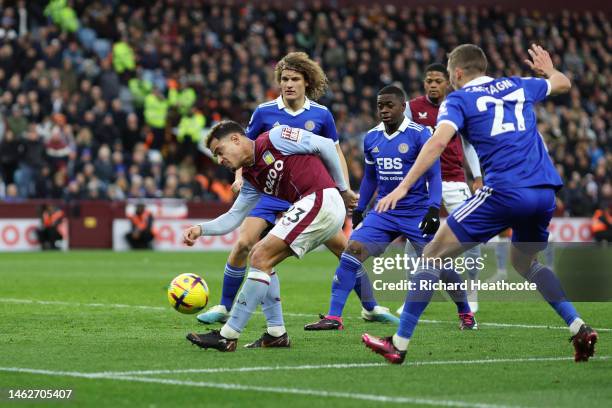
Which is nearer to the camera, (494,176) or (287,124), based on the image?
(494,176)

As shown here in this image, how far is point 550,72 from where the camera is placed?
8.96 meters

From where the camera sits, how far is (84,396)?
7066mm

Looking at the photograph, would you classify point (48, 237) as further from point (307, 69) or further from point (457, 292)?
point (457, 292)

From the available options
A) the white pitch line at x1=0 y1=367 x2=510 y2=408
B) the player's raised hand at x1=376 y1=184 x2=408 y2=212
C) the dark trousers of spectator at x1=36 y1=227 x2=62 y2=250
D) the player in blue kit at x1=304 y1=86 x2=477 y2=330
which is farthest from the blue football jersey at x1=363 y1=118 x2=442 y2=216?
the dark trousers of spectator at x1=36 y1=227 x2=62 y2=250

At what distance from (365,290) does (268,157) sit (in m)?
3.09

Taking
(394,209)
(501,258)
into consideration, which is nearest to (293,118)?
(394,209)

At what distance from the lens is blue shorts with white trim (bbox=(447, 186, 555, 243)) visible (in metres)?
8.49

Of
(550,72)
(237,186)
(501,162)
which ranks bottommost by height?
(237,186)

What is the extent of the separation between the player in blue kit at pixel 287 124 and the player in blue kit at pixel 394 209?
0.30 meters

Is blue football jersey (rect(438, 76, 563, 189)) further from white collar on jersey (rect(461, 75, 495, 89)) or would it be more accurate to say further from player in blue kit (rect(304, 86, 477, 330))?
player in blue kit (rect(304, 86, 477, 330))

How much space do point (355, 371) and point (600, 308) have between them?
21.6ft

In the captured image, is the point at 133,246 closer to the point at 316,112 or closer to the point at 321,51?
the point at 321,51

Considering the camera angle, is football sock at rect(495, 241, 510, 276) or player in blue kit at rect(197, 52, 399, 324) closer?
player in blue kit at rect(197, 52, 399, 324)

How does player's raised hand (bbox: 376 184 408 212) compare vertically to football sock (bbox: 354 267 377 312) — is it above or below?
above
